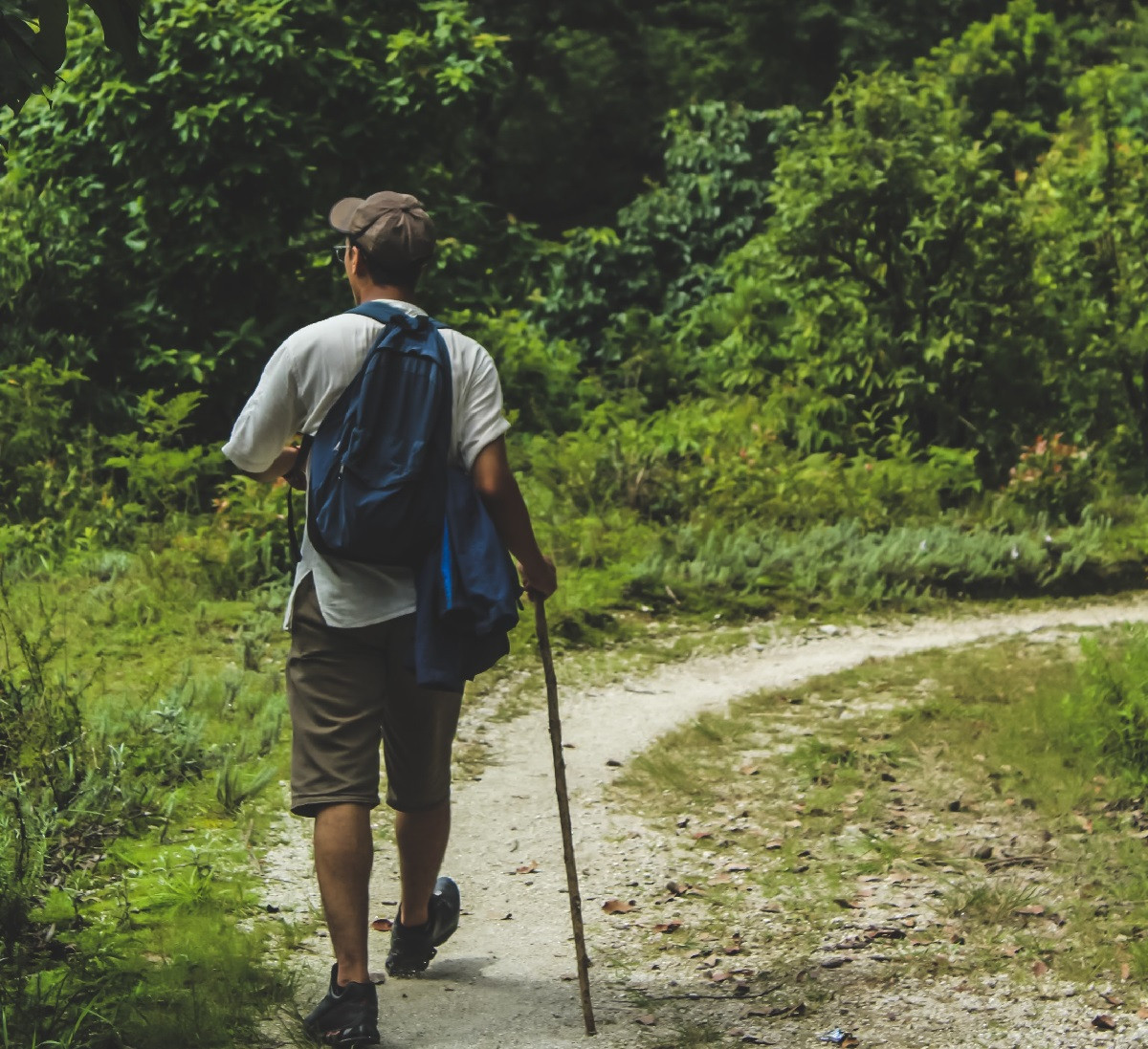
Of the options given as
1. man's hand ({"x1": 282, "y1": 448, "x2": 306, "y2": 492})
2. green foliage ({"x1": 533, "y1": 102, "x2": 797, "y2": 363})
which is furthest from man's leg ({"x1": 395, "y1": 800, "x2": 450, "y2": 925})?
green foliage ({"x1": 533, "y1": 102, "x2": 797, "y2": 363})

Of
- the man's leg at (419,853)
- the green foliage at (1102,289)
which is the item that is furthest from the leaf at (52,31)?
the green foliage at (1102,289)

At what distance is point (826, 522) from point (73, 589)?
16.4 ft

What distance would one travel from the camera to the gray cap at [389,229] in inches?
146

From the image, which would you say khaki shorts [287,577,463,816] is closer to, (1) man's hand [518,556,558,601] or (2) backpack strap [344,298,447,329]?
(1) man's hand [518,556,558,601]

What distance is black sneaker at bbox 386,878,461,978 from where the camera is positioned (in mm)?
4211

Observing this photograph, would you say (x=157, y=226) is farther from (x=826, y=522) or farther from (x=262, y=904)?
(x=262, y=904)

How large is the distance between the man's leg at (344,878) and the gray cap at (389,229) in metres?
1.35

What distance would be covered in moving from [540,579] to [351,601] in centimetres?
50

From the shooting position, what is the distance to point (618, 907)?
501 centimetres

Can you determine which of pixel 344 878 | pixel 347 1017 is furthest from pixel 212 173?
pixel 347 1017

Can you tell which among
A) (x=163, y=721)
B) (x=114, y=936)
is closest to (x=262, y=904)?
(x=114, y=936)

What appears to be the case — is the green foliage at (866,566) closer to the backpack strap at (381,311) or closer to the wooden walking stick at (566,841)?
the wooden walking stick at (566,841)

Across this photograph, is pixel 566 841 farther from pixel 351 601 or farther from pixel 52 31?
pixel 52 31

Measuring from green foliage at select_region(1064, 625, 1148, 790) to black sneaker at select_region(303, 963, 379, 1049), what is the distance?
332 cm
